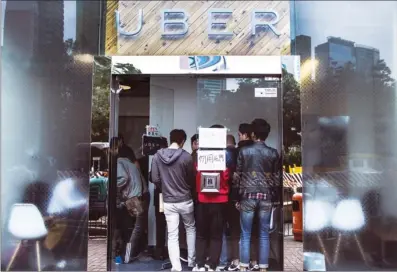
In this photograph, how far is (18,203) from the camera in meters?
5.84

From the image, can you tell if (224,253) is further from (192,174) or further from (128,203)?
(128,203)

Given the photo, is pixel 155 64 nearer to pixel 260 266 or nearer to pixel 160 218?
pixel 160 218

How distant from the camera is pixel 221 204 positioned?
5898 mm

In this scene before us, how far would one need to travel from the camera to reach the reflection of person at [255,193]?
5816 millimetres

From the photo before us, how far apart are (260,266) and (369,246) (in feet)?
4.47

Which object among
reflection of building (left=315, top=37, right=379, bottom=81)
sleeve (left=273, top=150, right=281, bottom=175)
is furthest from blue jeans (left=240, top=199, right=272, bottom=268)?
reflection of building (left=315, top=37, right=379, bottom=81)

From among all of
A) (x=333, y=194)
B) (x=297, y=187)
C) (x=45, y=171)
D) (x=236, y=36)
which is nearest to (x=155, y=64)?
(x=236, y=36)

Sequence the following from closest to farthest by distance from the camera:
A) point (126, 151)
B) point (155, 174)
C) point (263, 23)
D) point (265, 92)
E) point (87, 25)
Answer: point (155, 174), point (263, 23), point (87, 25), point (265, 92), point (126, 151)

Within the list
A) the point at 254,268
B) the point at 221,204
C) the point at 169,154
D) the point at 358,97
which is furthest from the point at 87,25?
the point at 254,268

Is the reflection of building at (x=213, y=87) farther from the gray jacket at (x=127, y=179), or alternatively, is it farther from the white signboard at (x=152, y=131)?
the gray jacket at (x=127, y=179)

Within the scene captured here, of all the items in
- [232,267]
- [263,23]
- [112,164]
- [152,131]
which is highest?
[263,23]

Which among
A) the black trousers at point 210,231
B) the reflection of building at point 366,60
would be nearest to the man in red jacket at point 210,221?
the black trousers at point 210,231

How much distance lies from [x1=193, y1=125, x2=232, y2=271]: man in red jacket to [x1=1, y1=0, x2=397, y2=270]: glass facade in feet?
3.28

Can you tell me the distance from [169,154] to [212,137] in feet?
2.08
